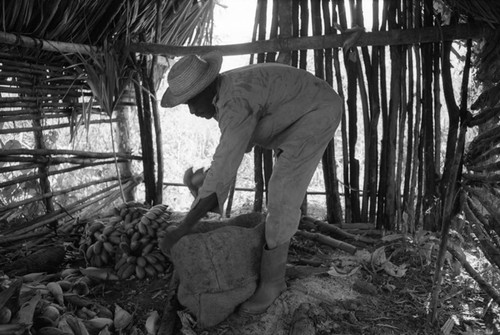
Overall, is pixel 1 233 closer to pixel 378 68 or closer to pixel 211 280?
pixel 211 280

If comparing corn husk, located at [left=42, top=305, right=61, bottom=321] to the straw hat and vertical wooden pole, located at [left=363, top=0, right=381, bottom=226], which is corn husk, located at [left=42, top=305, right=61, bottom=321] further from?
vertical wooden pole, located at [left=363, top=0, right=381, bottom=226]

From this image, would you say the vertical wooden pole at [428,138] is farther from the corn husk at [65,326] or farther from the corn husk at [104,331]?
the corn husk at [65,326]

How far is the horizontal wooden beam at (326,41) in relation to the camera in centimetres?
300

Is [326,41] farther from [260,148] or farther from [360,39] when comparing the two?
[260,148]

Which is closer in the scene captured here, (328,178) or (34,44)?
(34,44)

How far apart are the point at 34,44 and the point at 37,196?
120 cm

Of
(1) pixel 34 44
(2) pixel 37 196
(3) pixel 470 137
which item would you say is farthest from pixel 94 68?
(3) pixel 470 137

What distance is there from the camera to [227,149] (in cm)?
210

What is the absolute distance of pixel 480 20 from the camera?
2.91 meters

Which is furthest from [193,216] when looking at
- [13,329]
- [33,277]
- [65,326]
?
[33,277]

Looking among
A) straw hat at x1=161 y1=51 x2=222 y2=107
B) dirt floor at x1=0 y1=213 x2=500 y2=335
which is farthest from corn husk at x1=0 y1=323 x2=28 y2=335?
straw hat at x1=161 y1=51 x2=222 y2=107

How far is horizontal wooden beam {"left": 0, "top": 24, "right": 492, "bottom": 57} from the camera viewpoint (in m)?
3.00

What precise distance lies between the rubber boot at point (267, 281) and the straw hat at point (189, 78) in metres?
0.90

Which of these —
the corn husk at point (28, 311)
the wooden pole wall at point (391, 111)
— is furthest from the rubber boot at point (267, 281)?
the wooden pole wall at point (391, 111)
